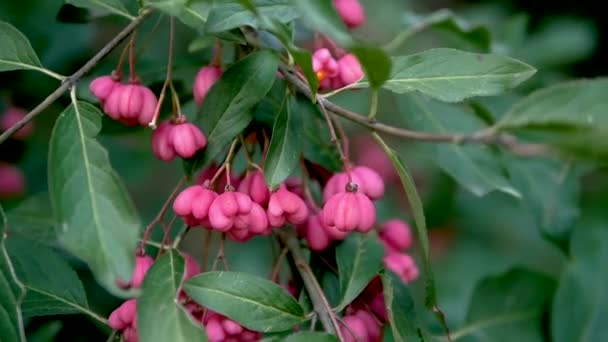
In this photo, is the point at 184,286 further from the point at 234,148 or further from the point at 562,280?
the point at 562,280

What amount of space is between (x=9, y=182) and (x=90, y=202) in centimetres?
100

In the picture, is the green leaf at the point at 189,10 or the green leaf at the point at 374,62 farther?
the green leaf at the point at 189,10

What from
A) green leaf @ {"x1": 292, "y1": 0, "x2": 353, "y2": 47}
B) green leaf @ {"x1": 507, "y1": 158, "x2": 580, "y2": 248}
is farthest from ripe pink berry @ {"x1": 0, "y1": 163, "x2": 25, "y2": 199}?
green leaf @ {"x1": 292, "y1": 0, "x2": 353, "y2": 47}

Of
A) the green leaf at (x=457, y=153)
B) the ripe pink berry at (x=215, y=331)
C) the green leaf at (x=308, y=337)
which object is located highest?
the green leaf at (x=308, y=337)

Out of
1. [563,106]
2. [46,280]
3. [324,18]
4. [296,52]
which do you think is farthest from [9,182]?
[563,106]

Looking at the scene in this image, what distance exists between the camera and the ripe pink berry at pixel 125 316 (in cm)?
128

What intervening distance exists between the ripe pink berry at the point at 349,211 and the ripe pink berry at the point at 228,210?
0.40 ft

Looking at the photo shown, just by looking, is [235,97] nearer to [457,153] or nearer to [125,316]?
[125,316]

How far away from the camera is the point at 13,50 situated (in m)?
1.34

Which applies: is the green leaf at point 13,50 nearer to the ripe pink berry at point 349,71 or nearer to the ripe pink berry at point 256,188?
the ripe pink berry at point 256,188

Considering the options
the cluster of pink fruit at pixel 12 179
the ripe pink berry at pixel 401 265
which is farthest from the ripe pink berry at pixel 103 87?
the cluster of pink fruit at pixel 12 179

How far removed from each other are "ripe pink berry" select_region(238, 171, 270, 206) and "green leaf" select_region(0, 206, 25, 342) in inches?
13.9

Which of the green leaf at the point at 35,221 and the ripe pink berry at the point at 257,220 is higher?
the ripe pink berry at the point at 257,220

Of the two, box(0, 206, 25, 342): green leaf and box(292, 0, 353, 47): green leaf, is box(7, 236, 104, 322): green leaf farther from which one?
box(292, 0, 353, 47): green leaf
